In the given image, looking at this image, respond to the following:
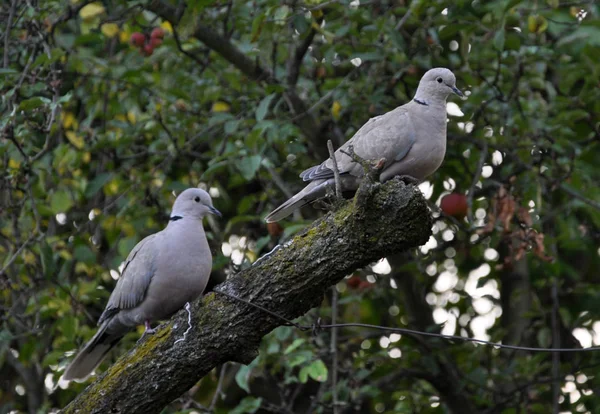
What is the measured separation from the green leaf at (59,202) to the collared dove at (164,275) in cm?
99

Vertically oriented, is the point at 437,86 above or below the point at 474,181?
above

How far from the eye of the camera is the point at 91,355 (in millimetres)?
4648

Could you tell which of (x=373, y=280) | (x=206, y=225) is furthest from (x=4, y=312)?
(x=373, y=280)

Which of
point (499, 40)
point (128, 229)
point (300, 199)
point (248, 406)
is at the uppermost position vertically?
point (499, 40)

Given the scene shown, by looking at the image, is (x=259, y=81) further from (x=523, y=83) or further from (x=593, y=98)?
(x=593, y=98)

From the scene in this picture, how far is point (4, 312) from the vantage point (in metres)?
5.38

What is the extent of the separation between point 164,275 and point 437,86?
1.63 m

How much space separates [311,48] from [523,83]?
151cm

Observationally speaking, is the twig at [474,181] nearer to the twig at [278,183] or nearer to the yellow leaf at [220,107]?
the twig at [278,183]

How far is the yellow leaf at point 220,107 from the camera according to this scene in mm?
6230

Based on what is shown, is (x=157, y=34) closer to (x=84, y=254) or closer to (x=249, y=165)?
(x=249, y=165)

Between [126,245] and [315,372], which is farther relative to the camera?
[126,245]

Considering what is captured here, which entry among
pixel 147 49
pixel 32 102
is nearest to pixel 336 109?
pixel 147 49

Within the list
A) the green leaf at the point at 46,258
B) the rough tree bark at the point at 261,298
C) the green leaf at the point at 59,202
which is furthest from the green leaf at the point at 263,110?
the rough tree bark at the point at 261,298
